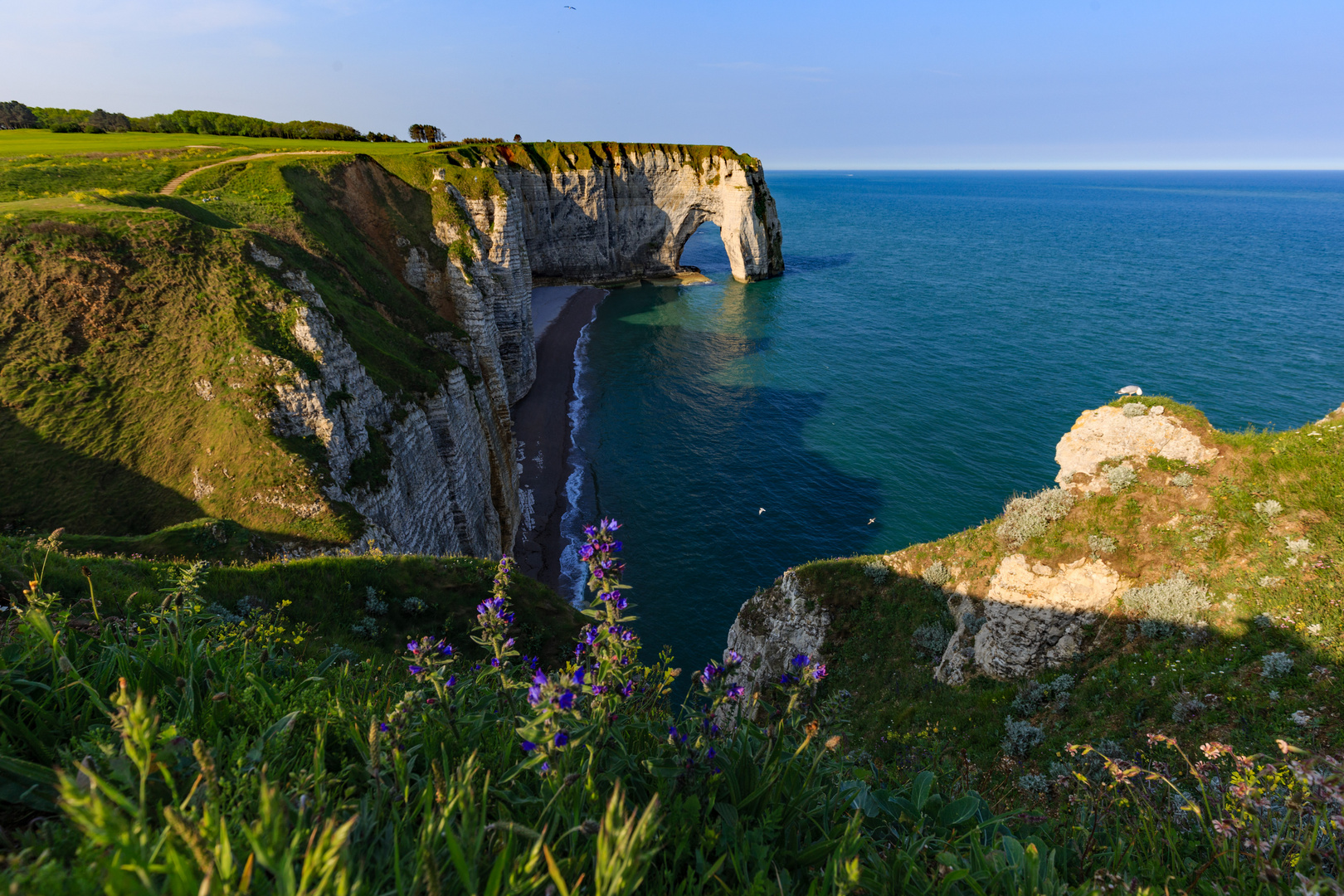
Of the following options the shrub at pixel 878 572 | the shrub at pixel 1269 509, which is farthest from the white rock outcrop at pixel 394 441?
the shrub at pixel 1269 509

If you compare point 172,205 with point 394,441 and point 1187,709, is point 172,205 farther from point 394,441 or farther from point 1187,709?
point 1187,709

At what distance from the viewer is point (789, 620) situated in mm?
20719

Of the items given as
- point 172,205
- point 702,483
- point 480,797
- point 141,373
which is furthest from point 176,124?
point 480,797

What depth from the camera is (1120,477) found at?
1580cm

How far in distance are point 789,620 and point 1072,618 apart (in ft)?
28.8

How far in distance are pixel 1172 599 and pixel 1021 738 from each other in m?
5.04

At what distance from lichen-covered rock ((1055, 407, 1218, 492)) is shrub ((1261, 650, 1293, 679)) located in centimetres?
573

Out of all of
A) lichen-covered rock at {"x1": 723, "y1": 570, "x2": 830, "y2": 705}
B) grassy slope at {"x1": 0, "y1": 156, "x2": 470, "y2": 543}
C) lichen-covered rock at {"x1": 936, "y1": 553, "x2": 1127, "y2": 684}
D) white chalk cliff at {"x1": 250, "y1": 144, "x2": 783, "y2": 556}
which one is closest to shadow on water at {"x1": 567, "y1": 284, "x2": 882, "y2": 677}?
lichen-covered rock at {"x1": 723, "y1": 570, "x2": 830, "y2": 705}

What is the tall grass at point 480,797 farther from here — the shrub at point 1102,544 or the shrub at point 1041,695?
the shrub at point 1102,544

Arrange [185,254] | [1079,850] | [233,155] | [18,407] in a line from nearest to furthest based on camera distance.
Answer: [1079,850], [18,407], [185,254], [233,155]

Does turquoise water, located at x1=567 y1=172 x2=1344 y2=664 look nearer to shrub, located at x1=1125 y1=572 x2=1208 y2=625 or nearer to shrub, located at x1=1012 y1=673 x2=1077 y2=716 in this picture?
shrub, located at x1=1012 y1=673 x2=1077 y2=716

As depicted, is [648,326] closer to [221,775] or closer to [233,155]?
[233,155]

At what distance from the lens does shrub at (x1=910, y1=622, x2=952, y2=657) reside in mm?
17688

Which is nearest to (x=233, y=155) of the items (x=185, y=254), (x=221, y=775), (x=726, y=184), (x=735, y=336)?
(x=185, y=254)
